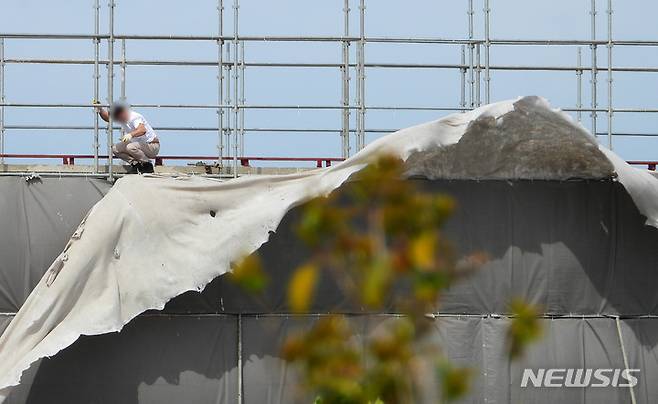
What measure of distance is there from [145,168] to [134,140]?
0.34 m

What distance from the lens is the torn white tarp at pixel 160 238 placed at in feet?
46.7

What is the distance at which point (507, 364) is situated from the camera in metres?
15.3

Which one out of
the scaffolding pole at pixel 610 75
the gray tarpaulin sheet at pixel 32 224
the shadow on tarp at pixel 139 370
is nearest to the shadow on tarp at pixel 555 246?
the scaffolding pole at pixel 610 75

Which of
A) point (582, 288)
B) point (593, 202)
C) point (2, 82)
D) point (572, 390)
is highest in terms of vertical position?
point (2, 82)

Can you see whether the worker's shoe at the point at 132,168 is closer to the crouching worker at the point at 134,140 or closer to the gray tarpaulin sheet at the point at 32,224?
the crouching worker at the point at 134,140

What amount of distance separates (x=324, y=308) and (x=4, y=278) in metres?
3.46

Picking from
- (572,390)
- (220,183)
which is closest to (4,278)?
(220,183)

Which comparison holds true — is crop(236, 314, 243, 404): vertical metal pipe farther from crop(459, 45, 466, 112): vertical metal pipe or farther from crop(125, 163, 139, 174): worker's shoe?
crop(459, 45, 466, 112): vertical metal pipe

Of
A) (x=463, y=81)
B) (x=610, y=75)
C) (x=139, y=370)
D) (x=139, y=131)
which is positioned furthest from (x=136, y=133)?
(x=610, y=75)

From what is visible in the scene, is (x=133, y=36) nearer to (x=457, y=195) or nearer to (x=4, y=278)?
(x=4, y=278)

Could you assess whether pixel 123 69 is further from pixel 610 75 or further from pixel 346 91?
pixel 610 75

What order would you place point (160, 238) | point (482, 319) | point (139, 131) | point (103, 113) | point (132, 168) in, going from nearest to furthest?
point (160, 238) < point (482, 319) < point (132, 168) < point (139, 131) < point (103, 113)

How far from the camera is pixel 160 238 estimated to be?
576 inches

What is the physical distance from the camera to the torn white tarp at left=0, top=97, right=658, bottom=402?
14.2 metres
